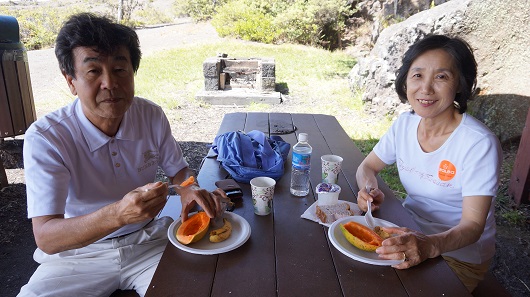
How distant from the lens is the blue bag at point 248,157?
6.68ft

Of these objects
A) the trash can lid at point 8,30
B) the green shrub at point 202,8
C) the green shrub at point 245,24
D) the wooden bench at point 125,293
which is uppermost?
the green shrub at point 202,8

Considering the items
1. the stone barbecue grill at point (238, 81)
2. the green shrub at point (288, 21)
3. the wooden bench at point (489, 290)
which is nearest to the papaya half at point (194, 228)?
the wooden bench at point (489, 290)

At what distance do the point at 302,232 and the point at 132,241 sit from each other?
3.01ft

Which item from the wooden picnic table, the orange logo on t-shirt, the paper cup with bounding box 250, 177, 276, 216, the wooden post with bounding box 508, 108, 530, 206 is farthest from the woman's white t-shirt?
the wooden post with bounding box 508, 108, 530, 206

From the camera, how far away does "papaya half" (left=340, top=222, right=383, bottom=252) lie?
4.61 ft

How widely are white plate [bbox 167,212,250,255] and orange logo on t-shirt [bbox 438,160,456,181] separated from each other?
1.04 meters

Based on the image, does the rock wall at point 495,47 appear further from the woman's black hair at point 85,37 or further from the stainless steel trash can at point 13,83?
the stainless steel trash can at point 13,83

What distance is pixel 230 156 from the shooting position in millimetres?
2139

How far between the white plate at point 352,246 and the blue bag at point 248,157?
597 millimetres

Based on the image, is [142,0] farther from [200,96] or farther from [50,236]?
[50,236]

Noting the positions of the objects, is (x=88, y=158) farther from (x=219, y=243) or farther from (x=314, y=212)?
(x=314, y=212)

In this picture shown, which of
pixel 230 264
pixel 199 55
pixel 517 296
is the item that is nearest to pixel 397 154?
pixel 230 264

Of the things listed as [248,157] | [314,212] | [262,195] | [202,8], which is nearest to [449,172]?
[314,212]

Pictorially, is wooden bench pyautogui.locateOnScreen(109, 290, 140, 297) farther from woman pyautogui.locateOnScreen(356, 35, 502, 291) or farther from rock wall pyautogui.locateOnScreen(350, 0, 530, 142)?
rock wall pyautogui.locateOnScreen(350, 0, 530, 142)
